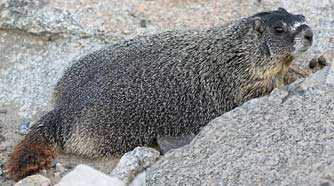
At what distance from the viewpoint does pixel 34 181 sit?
5.93m

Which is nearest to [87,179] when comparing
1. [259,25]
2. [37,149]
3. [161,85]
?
[37,149]

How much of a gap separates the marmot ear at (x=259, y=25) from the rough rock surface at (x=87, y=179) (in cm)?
217

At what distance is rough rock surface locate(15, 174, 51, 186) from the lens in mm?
5879

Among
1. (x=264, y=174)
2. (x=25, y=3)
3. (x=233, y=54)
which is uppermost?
(x=25, y=3)

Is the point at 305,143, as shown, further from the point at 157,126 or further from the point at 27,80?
the point at 27,80

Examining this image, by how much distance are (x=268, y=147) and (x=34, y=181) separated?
67.8 inches

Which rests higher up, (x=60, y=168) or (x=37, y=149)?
(x=37, y=149)

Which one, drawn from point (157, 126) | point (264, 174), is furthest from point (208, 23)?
point (264, 174)

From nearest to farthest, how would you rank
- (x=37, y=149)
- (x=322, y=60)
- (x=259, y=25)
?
(x=37, y=149) < (x=259, y=25) < (x=322, y=60)

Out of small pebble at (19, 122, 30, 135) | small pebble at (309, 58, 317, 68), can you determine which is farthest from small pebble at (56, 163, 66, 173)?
small pebble at (309, 58, 317, 68)

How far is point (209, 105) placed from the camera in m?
7.03

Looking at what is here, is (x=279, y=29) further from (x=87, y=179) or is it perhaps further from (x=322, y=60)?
(x=87, y=179)

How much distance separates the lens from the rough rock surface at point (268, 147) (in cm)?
496

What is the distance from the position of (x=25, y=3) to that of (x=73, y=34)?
0.61m
